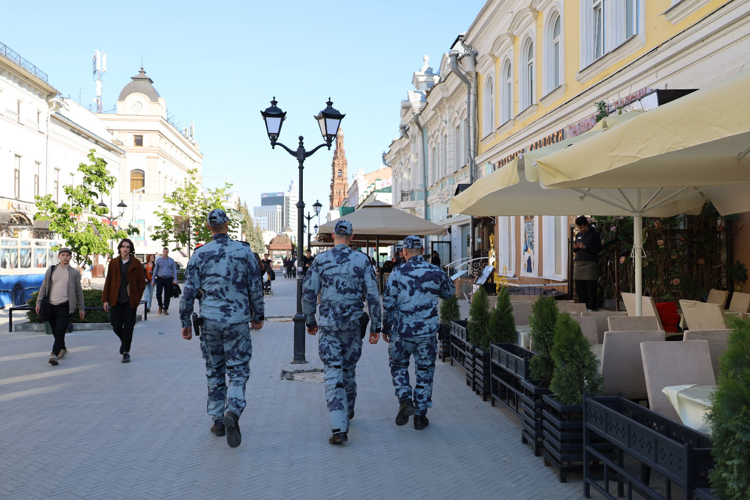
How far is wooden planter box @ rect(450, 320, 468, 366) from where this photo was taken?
26.0 feet

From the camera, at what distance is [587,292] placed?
34.3 feet

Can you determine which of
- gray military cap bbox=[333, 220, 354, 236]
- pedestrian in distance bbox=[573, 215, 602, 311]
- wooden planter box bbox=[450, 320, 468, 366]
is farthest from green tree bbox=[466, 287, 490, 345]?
pedestrian in distance bbox=[573, 215, 602, 311]

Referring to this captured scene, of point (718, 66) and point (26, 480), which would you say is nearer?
point (26, 480)

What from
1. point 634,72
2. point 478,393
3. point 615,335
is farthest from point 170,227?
point 615,335

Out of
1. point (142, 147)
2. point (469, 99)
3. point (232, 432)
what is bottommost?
point (232, 432)

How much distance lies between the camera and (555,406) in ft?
14.0

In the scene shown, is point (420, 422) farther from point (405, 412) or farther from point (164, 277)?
point (164, 277)

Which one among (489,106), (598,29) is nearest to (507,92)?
(489,106)

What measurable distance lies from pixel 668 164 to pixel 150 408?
5.00 m

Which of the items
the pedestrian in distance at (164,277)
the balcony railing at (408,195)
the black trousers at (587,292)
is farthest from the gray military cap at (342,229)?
the balcony railing at (408,195)

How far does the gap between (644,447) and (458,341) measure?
5.23 metres

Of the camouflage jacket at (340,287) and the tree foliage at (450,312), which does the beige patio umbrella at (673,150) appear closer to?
the camouflage jacket at (340,287)

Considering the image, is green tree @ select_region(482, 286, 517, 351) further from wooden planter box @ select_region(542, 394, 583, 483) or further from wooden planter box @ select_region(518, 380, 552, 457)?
wooden planter box @ select_region(542, 394, 583, 483)

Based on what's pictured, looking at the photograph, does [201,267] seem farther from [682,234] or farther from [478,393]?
[682,234]
